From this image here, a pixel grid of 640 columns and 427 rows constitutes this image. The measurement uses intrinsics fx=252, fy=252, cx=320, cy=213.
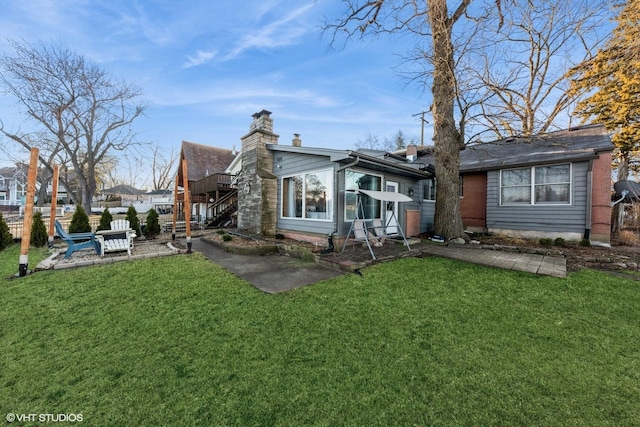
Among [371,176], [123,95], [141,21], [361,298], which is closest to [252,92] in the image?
[141,21]

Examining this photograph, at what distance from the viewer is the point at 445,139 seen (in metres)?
8.44

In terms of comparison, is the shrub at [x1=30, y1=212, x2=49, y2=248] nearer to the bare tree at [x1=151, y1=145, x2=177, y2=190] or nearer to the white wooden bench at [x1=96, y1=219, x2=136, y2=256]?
the white wooden bench at [x1=96, y1=219, x2=136, y2=256]

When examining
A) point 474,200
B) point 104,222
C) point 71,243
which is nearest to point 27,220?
point 71,243

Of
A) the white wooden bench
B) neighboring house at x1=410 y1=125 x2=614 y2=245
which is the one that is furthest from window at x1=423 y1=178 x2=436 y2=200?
the white wooden bench

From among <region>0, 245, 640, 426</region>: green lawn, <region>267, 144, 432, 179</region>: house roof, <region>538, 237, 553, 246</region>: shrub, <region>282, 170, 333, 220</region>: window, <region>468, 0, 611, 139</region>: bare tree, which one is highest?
<region>468, 0, 611, 139</region>: bare tree

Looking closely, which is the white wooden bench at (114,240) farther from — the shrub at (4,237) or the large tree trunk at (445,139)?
the large tree trunk at (445,139)

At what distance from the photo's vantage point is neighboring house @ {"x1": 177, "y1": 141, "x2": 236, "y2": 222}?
16.1 metres

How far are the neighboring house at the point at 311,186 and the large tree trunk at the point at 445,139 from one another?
3.61 feet

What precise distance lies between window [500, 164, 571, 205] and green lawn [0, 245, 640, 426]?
17.9 feet

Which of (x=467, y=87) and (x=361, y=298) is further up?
(x=467, y=87)

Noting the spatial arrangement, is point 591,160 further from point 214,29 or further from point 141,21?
point 141,21

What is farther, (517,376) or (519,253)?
(519,253)

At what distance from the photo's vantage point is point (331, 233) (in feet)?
23.5

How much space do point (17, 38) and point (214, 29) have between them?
1367 cm
